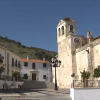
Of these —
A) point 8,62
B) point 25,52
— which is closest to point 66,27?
point 8,62

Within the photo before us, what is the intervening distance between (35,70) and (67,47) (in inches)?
604

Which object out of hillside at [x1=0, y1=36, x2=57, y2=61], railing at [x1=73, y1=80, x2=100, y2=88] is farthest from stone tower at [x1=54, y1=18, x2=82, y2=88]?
hillside at [x1=0, y1=36, x2=57, y2=61]

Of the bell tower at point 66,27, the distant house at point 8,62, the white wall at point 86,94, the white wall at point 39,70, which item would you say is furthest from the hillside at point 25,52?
the white wall at point 86,94

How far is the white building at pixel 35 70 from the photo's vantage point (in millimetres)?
42562

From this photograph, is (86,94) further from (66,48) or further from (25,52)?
(25,52)

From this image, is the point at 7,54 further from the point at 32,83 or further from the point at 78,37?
the point at 78,37

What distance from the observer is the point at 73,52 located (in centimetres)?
2905

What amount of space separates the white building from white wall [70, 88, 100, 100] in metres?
30.9

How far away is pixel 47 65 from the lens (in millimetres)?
44719

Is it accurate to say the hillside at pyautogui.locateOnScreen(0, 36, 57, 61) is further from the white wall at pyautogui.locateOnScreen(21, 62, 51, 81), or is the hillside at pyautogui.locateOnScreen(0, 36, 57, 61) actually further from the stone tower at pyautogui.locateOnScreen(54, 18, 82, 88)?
the stone tower at pyautogui.locateOnScreen(54, 18, 82, 88)

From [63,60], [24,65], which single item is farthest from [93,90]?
[24,65]

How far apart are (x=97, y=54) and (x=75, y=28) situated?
8.57 metres

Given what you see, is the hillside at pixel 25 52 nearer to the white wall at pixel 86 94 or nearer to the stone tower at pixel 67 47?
the stone tower at pixel 67 47

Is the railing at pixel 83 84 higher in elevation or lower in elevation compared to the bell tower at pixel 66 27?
lower
